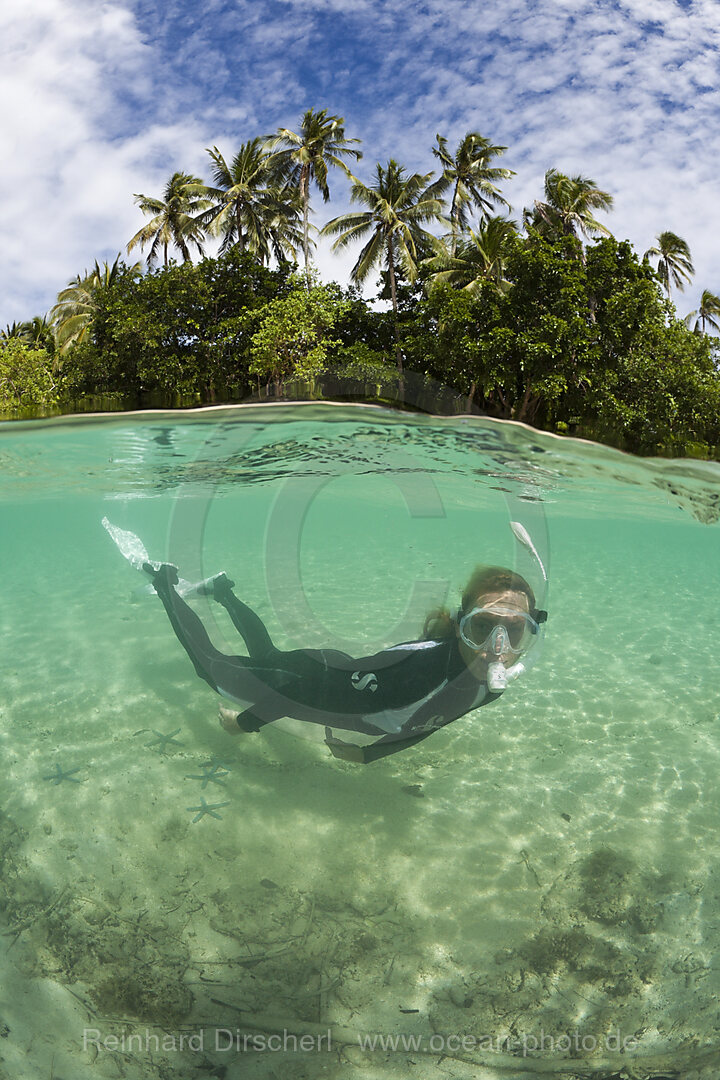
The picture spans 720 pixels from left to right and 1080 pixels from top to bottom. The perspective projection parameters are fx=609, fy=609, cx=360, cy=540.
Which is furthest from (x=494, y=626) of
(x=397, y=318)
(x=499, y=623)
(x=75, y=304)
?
(x=75, y=304)

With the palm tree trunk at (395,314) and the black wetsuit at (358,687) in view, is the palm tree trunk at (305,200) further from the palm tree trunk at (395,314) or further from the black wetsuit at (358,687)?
the black wetsuit at (358,687)

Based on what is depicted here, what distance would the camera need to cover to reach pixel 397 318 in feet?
111

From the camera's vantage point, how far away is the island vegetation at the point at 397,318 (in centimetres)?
2362

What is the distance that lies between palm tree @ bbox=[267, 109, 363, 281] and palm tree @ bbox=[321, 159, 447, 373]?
2.70m

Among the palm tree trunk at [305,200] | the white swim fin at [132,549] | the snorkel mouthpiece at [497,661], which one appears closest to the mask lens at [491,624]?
the snorkel mouthpiece at [497,661]

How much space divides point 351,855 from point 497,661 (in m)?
2.26

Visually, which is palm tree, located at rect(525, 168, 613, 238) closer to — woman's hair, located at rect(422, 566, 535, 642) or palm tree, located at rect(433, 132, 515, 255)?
palm tree, located at rect(433, 132, 515, 255)

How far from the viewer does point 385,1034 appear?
4.11 metres

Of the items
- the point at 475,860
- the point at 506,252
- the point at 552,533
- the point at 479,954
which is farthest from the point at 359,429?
the point at 552,533

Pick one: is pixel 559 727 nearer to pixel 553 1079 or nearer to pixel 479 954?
pixel 479 954

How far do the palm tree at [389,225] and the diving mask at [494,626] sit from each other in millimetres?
30999

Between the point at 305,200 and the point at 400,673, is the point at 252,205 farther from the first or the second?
the point at 400,673

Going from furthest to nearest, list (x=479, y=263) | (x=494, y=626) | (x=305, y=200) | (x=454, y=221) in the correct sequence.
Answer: (x=454, y=221) < (x=305, y=200) < (x=479, y=263) < (x=494, y=626)

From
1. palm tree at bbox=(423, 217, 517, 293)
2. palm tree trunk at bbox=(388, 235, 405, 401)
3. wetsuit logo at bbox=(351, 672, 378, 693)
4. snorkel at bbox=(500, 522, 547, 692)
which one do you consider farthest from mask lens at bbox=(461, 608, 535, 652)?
palm tree at bbox=(423, 217, 517, 293)
